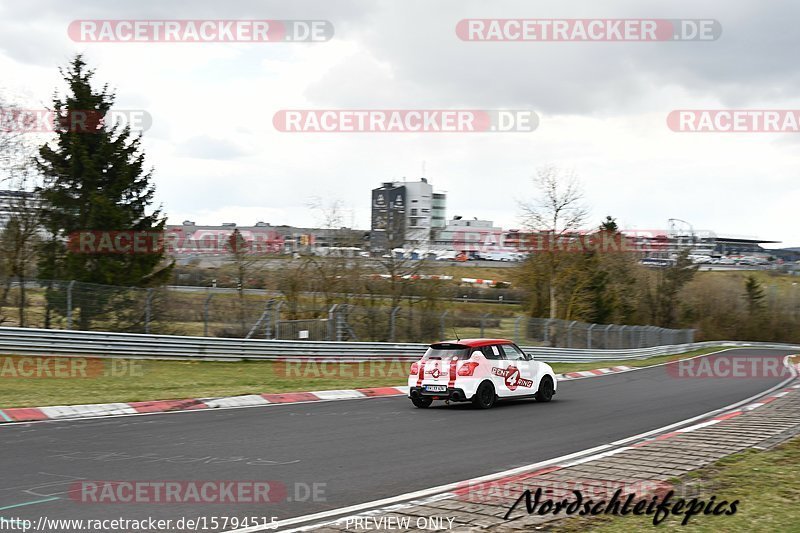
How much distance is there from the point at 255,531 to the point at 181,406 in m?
9.69

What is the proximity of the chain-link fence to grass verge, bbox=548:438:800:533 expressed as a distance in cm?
1853

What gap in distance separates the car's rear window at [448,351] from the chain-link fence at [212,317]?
415 inches

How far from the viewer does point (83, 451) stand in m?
9.81

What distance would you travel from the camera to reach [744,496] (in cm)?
714

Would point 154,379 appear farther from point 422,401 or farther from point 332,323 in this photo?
point 332,323

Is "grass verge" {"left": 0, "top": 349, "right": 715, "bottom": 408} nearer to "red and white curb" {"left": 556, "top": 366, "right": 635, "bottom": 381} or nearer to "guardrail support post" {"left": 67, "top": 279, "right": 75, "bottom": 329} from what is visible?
"guardrail support post" {"left": 67, "top": 279, "right": 75, "bottom": 329}

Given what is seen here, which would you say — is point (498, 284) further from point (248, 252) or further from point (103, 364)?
point (103, 364)

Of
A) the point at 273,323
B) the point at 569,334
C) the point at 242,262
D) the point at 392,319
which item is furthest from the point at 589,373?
the point at 242,262

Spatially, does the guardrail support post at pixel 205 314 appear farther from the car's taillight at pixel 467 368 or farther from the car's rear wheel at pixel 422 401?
the car's taillight at pixel 467 368

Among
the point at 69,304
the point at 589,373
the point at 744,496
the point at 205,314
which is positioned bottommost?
the point at 589,373

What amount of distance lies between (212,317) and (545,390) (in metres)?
12.5

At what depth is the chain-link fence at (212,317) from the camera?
2352 cm

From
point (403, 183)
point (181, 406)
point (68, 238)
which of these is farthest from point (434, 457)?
point (403, 183)

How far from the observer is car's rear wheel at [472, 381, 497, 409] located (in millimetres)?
16234
